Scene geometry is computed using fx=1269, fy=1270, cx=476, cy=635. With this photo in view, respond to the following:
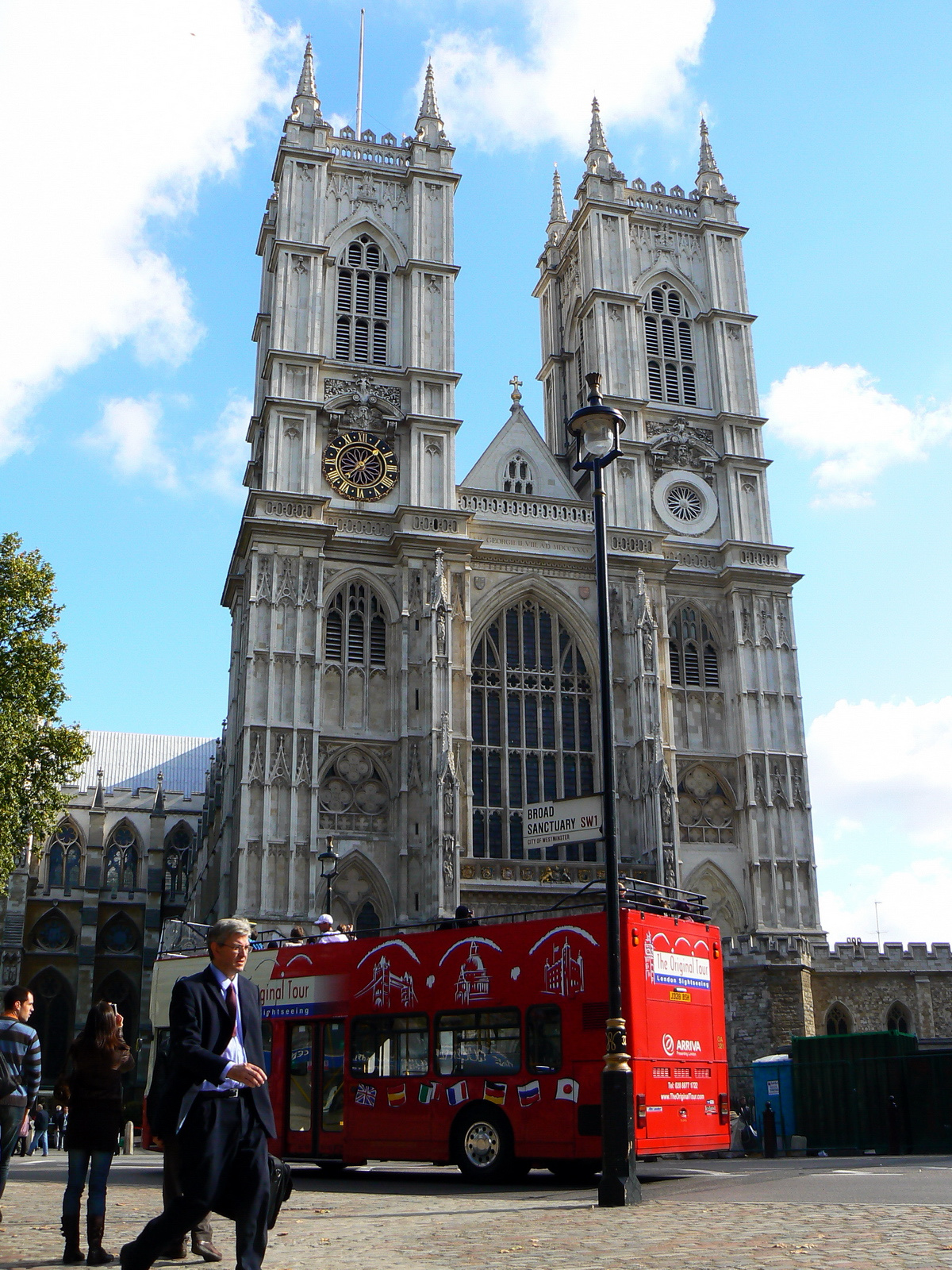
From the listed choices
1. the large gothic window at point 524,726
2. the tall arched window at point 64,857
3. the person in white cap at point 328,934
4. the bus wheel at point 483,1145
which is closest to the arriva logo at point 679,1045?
the bus wheel at point 483,1145

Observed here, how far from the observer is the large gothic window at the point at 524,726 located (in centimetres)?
3822

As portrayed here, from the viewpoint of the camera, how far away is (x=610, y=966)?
12.2 m

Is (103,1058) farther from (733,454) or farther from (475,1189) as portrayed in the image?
(733,454)

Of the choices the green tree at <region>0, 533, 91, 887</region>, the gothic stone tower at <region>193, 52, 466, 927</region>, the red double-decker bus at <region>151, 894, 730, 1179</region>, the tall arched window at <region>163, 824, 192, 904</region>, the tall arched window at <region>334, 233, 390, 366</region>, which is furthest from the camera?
the tall arched window at <region>163, 824, 192, 904</region>

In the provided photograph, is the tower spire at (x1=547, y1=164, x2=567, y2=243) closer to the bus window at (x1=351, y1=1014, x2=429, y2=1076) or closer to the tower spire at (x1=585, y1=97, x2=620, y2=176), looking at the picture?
the tower spire at (x1=585, y1=97, x2=620, y2=176)

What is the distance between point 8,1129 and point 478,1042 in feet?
24.7

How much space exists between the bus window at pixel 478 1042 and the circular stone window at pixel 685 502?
29.3m

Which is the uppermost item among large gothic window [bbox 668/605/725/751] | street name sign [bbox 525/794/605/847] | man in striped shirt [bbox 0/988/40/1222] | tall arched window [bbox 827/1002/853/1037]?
large gothic window [bbox 668/605/725/751]

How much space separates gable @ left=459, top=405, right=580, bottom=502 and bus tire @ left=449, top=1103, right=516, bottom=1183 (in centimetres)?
2960

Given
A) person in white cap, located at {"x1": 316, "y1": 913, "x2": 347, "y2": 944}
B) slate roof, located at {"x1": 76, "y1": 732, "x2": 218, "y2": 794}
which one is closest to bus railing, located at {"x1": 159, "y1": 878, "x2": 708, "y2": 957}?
person in white cap, located at {"x1": 316, "y1": 913, "x2": 347, "y2": 944}

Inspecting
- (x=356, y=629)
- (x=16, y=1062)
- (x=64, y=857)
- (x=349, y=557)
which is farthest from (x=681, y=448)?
(x=16, y=1062)

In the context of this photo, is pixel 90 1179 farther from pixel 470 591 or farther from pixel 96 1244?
pixel 470 591

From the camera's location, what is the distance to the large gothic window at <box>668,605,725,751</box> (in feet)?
136

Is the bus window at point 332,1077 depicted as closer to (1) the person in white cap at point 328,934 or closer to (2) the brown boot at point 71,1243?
(1) the person in white cap at point 328,934
